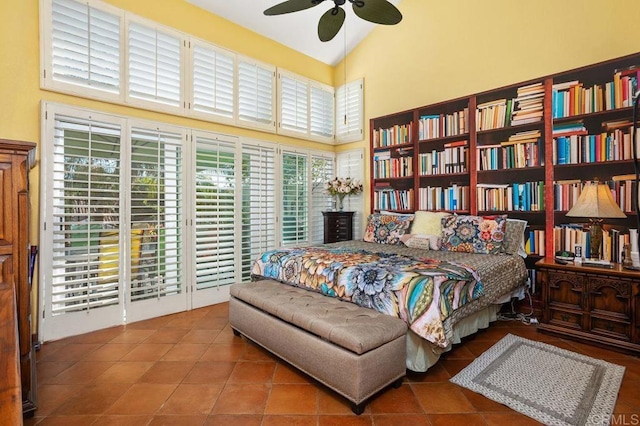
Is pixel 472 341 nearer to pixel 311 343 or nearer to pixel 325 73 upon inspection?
Result: pixel 311 343

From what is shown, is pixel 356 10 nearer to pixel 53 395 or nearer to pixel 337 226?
pixel 337 226

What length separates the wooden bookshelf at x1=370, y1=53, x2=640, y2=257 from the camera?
2832mm

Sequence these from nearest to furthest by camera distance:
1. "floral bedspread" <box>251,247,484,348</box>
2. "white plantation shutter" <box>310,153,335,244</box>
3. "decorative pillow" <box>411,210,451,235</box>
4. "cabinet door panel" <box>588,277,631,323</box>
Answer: "floral bedspread" <box>251,247,484,348</box>
"cabinet door panel" <box>588,277,631,323</box>
"decorative pillow" <box>411,210,451,235</box>
"white plantation shutter" <box>310,153,335,244</box>

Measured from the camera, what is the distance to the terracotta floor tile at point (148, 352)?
8.07ft

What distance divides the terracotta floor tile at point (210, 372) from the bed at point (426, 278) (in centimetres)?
82

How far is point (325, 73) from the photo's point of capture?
5.15m

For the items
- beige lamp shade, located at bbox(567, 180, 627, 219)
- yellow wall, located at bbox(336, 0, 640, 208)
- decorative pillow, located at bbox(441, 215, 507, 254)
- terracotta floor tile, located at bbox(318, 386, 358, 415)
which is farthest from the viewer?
decorative pillow, located at bbox(441, 215, 507, 254)

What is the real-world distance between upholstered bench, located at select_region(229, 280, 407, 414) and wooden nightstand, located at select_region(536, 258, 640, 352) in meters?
1.69

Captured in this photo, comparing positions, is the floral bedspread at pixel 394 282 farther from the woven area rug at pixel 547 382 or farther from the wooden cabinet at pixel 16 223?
the wooden cabinet at pixel 16 223

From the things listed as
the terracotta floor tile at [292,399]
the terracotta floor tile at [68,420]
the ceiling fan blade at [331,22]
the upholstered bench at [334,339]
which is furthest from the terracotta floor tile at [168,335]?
the ceiling fan blade at [331,22]

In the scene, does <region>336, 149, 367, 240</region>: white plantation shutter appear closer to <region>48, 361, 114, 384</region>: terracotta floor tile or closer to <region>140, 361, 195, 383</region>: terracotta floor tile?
<region>140, 361, 195, 383</region>: terracotta floor tile

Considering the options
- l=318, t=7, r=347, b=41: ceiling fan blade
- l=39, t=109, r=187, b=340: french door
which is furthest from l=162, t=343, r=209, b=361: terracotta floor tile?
l=318, t=7, r=347, b=41: ceiling fan blade

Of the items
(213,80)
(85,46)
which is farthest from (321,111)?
(85,46)

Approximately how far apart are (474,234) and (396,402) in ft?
6.44
